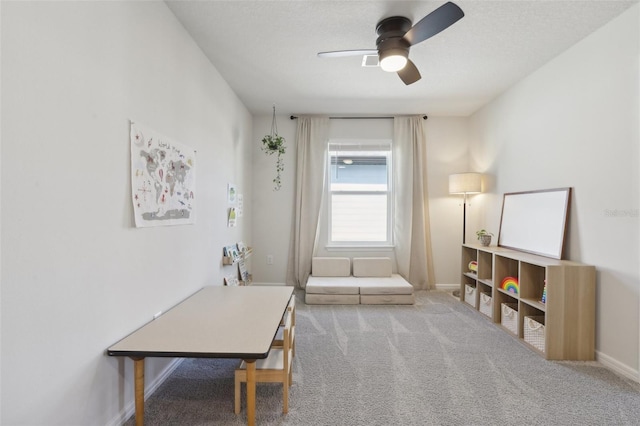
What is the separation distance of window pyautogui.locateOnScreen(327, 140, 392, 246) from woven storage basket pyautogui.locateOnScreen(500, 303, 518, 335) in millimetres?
1764

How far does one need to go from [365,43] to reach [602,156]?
6.88 feet

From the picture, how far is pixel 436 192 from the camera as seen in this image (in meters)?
4.41

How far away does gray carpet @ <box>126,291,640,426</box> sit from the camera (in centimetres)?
170

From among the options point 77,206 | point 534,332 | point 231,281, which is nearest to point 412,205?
point 534,332

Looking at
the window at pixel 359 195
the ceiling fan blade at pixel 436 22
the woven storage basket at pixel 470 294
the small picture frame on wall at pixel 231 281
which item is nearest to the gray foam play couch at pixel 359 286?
the window at pixel 359 195

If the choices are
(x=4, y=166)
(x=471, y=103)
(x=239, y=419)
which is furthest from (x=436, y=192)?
(x=4, y=166)

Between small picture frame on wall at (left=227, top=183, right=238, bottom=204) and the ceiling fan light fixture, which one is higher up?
the ceiling fan light fixture

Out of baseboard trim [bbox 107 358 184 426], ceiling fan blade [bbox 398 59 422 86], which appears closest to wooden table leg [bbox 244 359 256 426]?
baseboard trim [bbox 107 358 184 426]

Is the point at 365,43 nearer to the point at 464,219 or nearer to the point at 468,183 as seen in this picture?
the point at 468,183

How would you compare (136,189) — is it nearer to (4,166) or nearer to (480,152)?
(4,166)

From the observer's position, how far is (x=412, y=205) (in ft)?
14.1

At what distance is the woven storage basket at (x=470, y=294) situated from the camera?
11.8ft

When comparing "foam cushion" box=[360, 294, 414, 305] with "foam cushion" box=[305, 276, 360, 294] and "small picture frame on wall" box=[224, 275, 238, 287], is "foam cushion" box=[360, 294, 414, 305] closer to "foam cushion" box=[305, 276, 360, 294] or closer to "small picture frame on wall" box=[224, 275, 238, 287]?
"foam cushion" box=[305, 276, 360, 294]

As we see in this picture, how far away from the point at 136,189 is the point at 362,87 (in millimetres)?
2645
